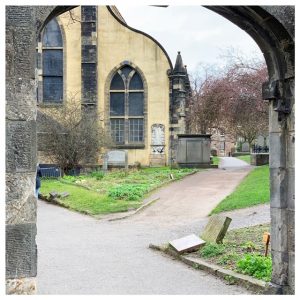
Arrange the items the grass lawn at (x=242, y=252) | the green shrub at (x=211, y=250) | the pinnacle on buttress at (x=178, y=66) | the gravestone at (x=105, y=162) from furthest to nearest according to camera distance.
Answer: the pinnacle on buttress at (x=178, y=66) → the gravestone at (x=105, y=162) → the green shrub at (x=211, y=250) → the grass lawn at (x=242, y=252)

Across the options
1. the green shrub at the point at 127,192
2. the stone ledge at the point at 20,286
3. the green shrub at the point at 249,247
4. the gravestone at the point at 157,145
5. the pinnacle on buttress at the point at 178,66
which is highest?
the pinnacle on buttress at the point at 178,66

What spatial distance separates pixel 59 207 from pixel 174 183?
7.07 m

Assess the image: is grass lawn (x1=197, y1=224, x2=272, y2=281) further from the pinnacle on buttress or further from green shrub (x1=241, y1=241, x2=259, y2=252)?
the pinnacle on buttress

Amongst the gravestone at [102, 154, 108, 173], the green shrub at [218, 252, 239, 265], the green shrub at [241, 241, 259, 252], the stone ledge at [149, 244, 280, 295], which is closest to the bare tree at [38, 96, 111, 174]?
the gravestone at [102, 154, 108, 173]

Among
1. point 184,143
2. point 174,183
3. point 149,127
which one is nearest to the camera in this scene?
point 174,183

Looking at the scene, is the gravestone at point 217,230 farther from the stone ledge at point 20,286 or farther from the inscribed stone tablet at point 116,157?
the inscribed stone tablet at point 116,157

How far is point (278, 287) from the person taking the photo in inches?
284

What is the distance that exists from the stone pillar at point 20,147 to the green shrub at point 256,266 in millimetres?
4264

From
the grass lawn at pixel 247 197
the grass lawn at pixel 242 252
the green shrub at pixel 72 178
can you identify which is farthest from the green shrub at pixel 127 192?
the grass lawn at pixel 242 252

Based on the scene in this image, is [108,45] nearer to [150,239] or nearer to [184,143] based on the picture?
[184,143]

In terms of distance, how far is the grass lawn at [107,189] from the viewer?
19766 millimetres

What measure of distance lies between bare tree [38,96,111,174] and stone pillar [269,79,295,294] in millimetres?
22728

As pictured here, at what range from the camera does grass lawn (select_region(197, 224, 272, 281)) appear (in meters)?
9.05
